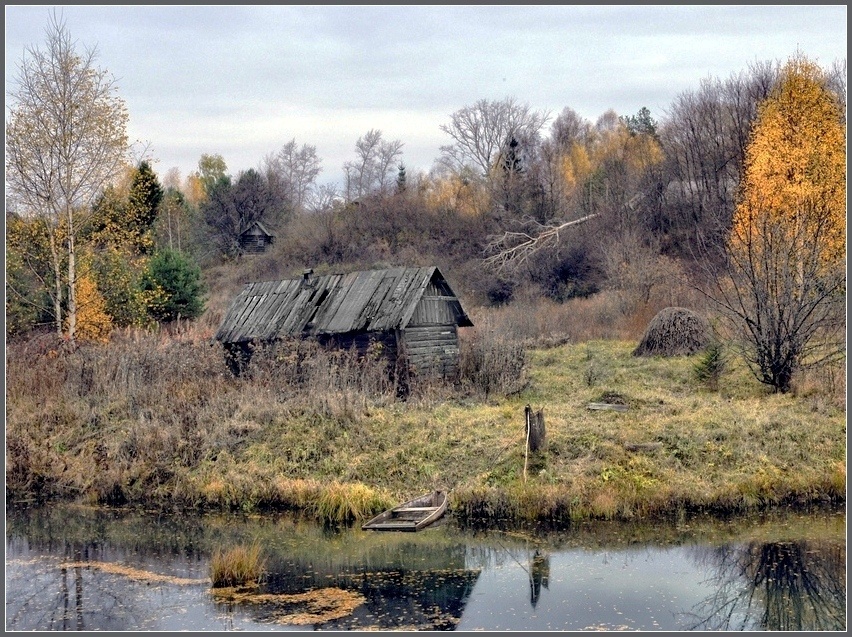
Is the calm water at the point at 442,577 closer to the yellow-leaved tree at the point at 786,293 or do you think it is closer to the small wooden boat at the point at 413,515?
the small wooden boat at the point at 413,515

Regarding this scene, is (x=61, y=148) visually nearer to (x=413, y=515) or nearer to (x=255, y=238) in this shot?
(x=413, y=515)

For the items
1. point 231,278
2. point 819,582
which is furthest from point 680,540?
point 231,278

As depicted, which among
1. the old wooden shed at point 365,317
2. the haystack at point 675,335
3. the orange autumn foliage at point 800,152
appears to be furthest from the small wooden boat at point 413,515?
the orange autumn foliage at point 800,152

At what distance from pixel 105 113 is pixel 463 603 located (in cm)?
1994

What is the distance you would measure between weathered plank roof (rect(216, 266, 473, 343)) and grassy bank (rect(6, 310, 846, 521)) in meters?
1.25

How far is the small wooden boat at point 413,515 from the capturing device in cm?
1449

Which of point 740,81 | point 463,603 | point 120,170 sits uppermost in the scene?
point 740,81

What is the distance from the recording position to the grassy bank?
52.2 feet

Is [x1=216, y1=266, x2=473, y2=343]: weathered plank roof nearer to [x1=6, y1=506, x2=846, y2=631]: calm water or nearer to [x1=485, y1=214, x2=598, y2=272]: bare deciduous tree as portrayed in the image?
[x1=6, y1=506, x2=846, y2=631]: calm water

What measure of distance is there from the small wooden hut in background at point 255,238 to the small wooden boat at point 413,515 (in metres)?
40.5

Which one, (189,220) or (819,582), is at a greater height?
(189,220)

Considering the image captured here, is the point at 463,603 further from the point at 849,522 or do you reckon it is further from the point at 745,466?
the point at 745,466

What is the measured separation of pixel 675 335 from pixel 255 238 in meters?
33.7

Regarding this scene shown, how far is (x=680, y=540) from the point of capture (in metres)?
14.0
